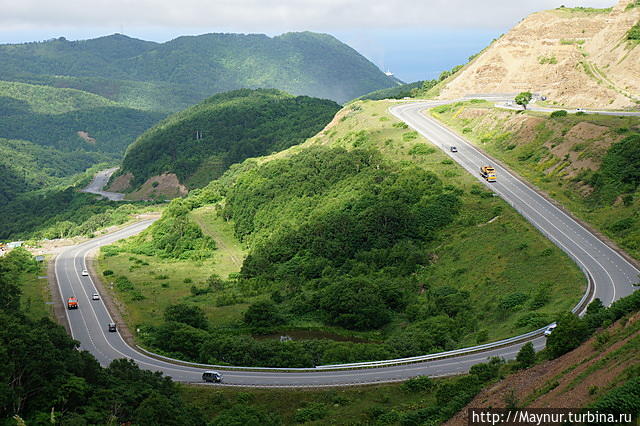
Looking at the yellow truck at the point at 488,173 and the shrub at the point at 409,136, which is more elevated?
the shrub at the point at 409,136

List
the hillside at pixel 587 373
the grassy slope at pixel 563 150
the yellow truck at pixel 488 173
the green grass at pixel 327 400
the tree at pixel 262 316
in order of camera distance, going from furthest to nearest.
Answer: the yellow truck at pixel 488 173
the grassy slope at pixel 563 150
the tree at pixel 262 316
the green grass at pixel 327 400
the hillside at pixel 587 373

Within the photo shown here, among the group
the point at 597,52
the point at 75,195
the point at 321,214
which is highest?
the point at 597,52

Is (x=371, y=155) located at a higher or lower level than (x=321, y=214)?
higher

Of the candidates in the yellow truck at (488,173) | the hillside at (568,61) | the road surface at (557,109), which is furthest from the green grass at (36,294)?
the hillside at (568,61)

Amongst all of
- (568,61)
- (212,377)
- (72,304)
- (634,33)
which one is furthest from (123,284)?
(568,61)

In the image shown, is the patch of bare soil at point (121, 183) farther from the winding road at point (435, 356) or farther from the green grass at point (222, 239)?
the winding road at point (435, 356)

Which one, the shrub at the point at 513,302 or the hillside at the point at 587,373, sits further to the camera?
the shrub at the point at 513,302

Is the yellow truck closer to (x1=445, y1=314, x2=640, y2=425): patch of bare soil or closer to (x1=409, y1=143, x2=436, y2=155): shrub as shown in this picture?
(x1=409, y1=143, x2=436, y2=155): shrub

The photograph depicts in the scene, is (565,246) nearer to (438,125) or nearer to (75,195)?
(438,125)

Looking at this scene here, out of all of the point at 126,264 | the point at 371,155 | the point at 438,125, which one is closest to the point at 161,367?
the point at 126,264
